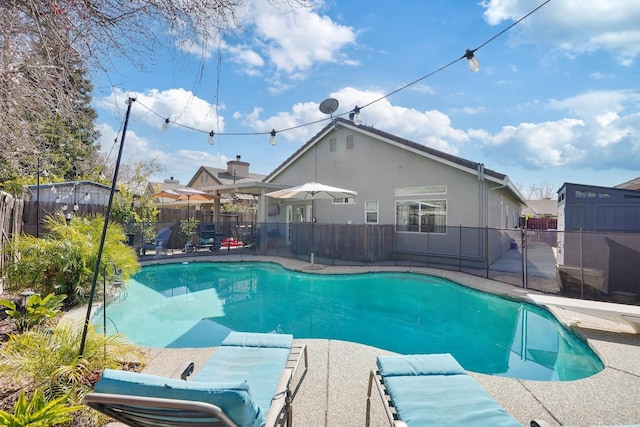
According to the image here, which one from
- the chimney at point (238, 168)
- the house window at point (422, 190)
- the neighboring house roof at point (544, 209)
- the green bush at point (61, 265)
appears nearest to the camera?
the green bush at point (61, 265)

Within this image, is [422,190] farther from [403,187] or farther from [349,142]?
[349,142]

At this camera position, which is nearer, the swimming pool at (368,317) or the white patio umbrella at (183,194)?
the swimming pool at (368,317)

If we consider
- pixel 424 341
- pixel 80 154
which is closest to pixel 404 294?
pixel 424 341

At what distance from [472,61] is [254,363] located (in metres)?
7.44

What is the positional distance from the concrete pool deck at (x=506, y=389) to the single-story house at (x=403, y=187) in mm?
6187

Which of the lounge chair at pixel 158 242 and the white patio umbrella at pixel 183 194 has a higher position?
the white patio umbrella at pixel 183 194

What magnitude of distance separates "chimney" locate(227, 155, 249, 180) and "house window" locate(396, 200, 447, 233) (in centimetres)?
2117

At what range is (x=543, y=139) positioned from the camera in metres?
22.8

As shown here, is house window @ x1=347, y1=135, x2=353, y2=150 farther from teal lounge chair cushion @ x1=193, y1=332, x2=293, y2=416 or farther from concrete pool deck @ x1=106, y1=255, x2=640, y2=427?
teal lounge chair cushion @ x1=193, y1=332, x2=293, y2=416

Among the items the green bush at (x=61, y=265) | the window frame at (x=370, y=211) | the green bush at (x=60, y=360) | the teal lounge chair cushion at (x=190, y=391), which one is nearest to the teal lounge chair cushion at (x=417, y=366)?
the teal lounge chair cushion at (x=190, y=391)

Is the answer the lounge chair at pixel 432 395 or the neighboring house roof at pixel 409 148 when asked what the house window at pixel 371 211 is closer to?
the neighboring house roof at pixel 409 148

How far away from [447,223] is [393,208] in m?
2.21

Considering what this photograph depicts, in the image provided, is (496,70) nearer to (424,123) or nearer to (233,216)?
(424,123)

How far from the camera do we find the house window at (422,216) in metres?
11.9
